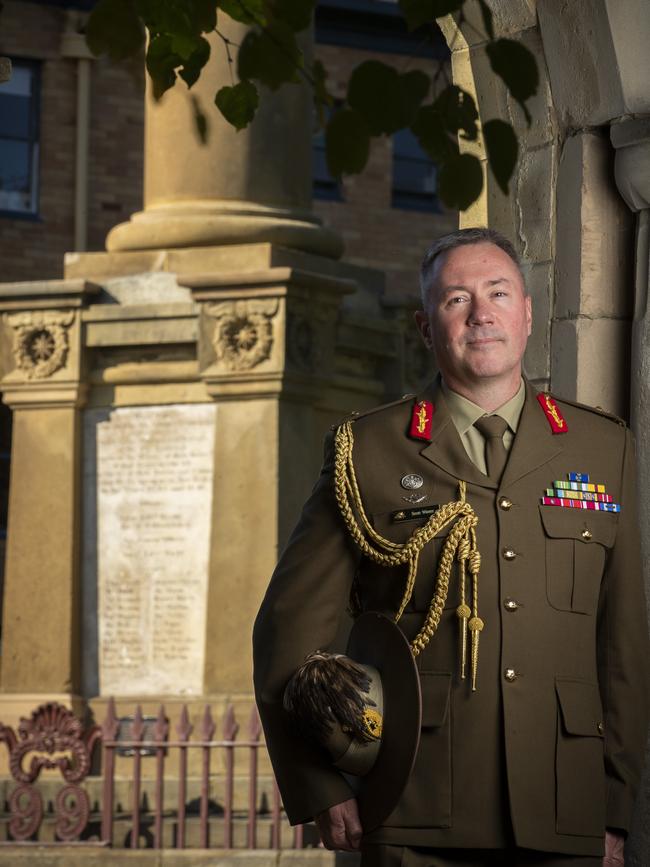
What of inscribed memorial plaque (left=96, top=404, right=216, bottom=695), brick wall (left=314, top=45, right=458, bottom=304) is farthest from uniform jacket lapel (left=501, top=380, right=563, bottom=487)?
brick wall (left=314, top=45, right=458, bottom=304)

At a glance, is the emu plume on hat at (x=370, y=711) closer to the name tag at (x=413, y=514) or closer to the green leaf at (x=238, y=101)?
the name tag at (x=413, y=514)

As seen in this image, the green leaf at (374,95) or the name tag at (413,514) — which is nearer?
the green leaf at (374,95)

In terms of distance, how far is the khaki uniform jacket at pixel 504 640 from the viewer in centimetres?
353

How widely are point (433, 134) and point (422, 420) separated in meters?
0.56

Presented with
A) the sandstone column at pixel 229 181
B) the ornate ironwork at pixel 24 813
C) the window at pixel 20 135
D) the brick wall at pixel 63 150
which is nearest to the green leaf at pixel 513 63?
the ornate ironwork at pixel 24 813

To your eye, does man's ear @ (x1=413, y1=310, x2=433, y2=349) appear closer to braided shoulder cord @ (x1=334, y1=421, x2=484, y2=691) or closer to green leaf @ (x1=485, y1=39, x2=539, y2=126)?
braided shoulder cord @ (x1=334, y1=421, x2=484, y2=691)

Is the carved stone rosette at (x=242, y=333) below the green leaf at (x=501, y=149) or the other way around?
the other way around

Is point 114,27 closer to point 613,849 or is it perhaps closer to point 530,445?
point 530,445

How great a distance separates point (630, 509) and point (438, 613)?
486 mm

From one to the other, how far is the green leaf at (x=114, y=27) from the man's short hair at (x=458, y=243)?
70cm

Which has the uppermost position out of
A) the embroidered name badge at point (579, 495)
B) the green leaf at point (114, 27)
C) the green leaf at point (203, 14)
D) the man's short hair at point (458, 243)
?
the green leaf at point (203, 14)

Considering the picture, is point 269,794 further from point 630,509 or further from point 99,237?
point 99,237

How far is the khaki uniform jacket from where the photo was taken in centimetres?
353

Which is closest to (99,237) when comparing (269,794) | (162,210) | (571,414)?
(162,210)
